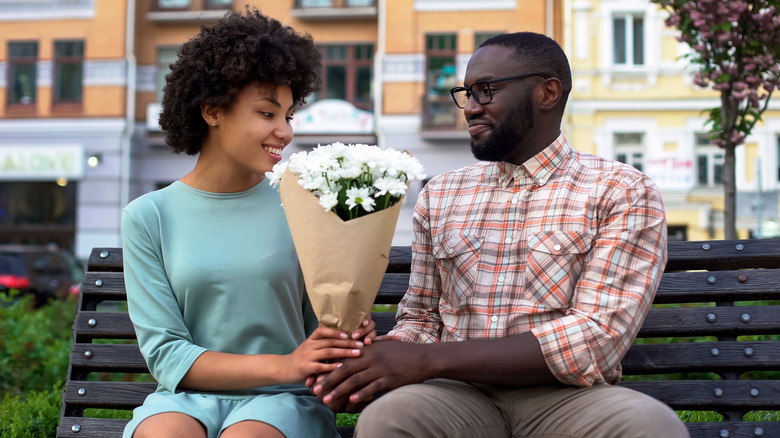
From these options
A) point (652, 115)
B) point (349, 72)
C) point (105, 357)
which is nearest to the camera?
point (105, 357)

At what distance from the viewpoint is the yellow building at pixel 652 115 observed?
788 inches

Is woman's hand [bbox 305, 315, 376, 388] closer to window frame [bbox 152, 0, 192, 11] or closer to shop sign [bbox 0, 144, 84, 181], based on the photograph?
shop sign [bbox 0, 144, 84, 181]

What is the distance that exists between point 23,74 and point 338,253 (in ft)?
74.5

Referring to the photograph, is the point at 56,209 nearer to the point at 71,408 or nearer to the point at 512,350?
the point at 71,408

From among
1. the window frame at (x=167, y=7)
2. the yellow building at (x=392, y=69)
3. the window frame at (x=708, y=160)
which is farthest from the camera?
the window frame at (x=167, y=7)

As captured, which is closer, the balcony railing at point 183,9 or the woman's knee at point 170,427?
the woman's knee at point 170,427

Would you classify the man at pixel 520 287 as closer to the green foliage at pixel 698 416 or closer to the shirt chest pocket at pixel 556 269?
the shirt chest pocket at pixel 556 269

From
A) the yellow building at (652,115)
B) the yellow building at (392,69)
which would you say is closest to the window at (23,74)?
the yellow building at (392,69)

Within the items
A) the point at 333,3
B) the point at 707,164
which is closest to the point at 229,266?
the point at 707,164

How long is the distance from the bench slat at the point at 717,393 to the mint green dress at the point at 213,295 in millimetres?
1203

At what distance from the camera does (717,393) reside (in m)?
2.88

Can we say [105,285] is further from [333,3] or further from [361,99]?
[333,3]

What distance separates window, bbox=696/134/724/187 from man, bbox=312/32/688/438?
1886 centimetres

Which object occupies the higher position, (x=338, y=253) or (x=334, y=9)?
(x=334, y=9)
